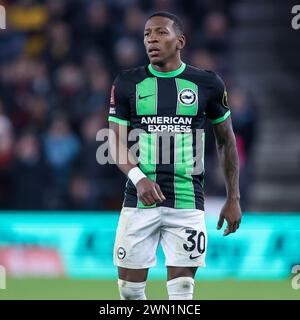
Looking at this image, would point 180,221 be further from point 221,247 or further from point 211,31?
point 211,31

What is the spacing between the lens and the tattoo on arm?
251 inches

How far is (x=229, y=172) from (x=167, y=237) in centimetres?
61

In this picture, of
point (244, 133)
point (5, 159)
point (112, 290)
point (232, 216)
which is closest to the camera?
point (232, 216)

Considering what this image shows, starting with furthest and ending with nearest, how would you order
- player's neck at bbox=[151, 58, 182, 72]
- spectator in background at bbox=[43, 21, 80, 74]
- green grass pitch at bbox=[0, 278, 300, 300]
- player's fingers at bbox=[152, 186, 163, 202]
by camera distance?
1. spectator in background at bbox=[43, 21, 80, 74]
2. green grass pitch at bbox=[0, 278, 300, 300]
3. player's neck at bbox=[151, 58, 182, 72]
4. player's fingers at bbox=[152, 186, 163, 202]

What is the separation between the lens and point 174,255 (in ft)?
20.1

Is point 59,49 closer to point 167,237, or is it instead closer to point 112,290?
point 112,290

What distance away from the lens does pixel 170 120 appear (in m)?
6.15

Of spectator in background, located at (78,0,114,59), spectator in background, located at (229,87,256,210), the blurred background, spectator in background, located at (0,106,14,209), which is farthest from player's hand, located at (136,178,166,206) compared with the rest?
spectator in background, located at (78,0,114,59)

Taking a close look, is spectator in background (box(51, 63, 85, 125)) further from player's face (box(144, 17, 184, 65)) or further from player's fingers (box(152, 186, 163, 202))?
player's fingers (box(152, 186, 163, 202))

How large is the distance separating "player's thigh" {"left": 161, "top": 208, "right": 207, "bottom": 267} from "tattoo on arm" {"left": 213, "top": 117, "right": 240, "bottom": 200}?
0.33 m

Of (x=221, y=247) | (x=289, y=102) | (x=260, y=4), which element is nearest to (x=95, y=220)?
(x=221, y=247)

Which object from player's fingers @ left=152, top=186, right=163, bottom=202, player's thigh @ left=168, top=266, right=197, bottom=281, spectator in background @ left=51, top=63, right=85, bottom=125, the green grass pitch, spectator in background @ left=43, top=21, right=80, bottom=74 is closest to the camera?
player's fingers @ left=152, top=186, right=163, bottom=202

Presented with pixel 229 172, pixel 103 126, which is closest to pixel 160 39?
pixel 229 172

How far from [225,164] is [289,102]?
8.28 meters
